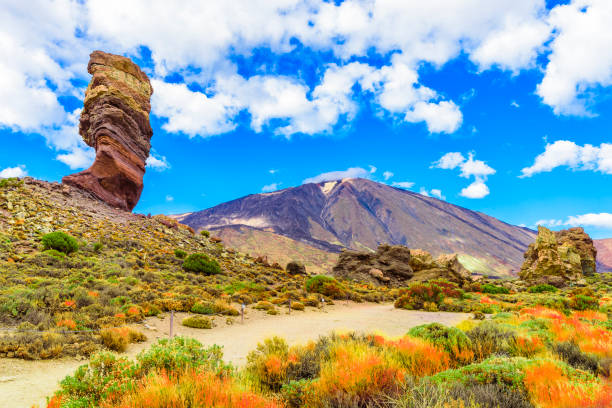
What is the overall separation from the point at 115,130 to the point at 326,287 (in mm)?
31041

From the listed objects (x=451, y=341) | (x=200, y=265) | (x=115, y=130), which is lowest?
(x=451, y=341)

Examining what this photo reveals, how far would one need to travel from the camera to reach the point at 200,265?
23.6 meters

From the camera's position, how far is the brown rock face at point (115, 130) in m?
33.2

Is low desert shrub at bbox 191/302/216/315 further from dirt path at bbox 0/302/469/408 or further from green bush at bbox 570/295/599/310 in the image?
green bush at bbox 570/295/599/310

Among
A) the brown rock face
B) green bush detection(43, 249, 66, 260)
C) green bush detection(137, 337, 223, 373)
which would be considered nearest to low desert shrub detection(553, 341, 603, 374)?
green bush detection(137, 337, 223, 373)

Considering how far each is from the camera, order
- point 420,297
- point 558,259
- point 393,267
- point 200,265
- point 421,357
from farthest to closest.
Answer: point 558,259 < point 393,267 < point 200,265 < point 420,297 < point 421,357

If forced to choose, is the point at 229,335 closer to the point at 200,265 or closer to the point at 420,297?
the point at 420,297

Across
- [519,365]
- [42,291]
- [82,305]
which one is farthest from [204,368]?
[42,291]

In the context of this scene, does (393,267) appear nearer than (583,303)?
No

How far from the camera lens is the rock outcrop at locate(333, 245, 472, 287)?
3425cm

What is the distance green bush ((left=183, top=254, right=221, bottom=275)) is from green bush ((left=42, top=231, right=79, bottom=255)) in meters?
7.33

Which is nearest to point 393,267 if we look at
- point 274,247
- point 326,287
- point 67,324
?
point 326,287

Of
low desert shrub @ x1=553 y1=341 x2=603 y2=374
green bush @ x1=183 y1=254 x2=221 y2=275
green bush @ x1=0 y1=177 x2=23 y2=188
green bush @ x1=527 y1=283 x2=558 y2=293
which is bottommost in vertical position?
green bush @ x1=527 y1=283 x2=558 y2=293

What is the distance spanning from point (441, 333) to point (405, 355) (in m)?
1.54
